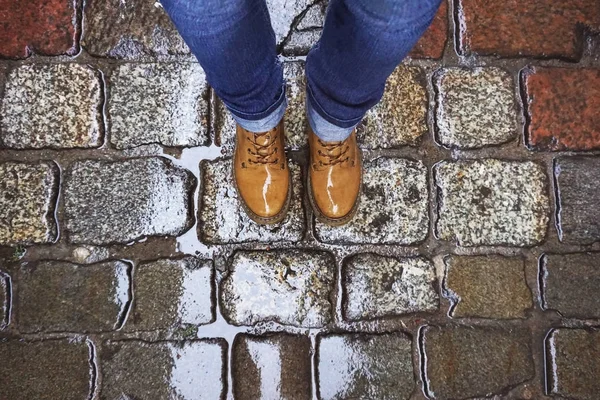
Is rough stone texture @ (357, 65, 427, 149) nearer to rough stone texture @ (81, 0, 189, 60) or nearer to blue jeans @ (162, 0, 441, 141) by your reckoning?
blue jeans @ (162, 0, 441, 141)

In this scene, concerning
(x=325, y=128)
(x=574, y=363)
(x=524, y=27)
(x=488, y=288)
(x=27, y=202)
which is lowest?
(x=574, y=363)

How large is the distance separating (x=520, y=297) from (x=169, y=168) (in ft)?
4.20

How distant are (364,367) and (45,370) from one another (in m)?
1.05

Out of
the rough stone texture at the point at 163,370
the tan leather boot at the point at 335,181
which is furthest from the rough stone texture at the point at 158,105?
the rough stone texture at the point at 163,370

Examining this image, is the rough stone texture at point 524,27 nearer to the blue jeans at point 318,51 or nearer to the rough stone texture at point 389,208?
the rough stone texture at point 389,208

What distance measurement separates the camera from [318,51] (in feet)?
3.76

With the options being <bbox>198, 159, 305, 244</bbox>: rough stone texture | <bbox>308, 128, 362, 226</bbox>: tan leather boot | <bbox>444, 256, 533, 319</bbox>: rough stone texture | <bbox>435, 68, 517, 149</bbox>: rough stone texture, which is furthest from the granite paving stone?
<bbox>435, 68, 517, 149</bbox>: rough stone texture

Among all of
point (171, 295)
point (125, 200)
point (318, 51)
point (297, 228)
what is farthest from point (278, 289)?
point (318, 51)

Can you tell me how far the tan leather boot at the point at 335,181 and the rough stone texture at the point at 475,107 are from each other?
0.37 metres

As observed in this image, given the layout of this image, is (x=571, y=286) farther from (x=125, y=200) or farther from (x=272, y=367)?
(x=125, y=200)

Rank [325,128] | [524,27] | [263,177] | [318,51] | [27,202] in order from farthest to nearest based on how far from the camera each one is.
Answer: [524,27], [27,202], [263,177], [325,128], [318,51]

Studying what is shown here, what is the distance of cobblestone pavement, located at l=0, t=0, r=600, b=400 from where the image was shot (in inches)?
65.4

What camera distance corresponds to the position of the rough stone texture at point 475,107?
1.78m

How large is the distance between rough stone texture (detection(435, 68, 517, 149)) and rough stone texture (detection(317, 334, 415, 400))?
2.41ft
